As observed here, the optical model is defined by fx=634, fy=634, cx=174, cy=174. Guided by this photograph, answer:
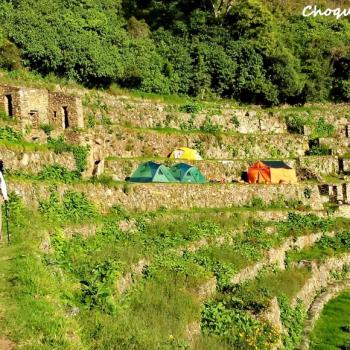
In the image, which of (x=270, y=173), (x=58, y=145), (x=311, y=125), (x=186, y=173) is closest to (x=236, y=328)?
(x=58, y=145)

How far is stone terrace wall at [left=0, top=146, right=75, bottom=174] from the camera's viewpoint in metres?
21.4

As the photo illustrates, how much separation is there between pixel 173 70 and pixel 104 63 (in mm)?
7501

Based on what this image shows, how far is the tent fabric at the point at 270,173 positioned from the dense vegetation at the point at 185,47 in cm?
1059

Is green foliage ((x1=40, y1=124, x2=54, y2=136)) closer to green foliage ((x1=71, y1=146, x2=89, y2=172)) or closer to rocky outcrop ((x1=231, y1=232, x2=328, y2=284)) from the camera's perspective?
green foliage ((x1=71, y1=146, x2=89, y2=172))

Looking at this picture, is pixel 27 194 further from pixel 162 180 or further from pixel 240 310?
pixel 162 180

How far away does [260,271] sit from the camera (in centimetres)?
2322

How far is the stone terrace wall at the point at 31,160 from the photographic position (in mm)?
21375

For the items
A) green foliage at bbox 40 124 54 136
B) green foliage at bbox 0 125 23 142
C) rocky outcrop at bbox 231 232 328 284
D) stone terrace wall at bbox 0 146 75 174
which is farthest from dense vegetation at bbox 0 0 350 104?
rocky outcrop at bbox 231 232 328 284

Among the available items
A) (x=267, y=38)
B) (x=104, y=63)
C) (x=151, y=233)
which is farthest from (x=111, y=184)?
(x=267, y=38)

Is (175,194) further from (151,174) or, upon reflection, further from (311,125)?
(311,125)

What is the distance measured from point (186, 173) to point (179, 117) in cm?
850

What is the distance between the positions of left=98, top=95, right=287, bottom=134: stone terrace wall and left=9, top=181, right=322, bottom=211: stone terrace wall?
29.3 feet

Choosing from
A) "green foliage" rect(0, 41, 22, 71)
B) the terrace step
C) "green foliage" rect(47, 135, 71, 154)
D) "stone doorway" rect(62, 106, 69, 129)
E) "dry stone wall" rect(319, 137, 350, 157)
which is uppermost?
"green foliage" rect(0, 41, 22, 71)

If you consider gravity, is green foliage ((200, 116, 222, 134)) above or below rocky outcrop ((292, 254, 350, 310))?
above
